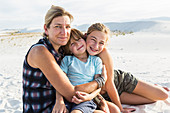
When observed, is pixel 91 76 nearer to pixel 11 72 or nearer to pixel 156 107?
pixel 156 107

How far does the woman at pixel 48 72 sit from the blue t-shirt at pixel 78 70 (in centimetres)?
12

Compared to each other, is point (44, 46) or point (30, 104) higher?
point (44, 46)

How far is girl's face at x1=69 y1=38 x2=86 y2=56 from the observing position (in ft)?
8.86

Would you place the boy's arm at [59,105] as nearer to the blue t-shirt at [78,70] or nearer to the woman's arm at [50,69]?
the woman's arm at [50,69]

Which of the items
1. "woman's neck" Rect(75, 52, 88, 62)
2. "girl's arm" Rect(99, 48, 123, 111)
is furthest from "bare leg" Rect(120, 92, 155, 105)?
"woman's neck" Rect(75, 52, 88, 62)

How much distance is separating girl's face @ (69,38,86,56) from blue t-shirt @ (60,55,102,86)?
0.11 meters

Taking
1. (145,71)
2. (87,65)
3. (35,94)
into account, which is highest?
(87,65)

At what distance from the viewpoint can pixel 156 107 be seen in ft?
11.0

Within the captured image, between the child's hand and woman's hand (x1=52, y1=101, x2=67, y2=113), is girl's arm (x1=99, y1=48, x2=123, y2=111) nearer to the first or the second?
the child's hand

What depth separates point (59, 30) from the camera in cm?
245

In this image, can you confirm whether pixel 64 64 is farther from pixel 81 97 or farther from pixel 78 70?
pixel 81 97

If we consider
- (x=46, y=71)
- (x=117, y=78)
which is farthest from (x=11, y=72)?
(x=46, y=71)

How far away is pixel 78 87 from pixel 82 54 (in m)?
0.61

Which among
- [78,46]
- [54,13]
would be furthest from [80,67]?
[54,13]
